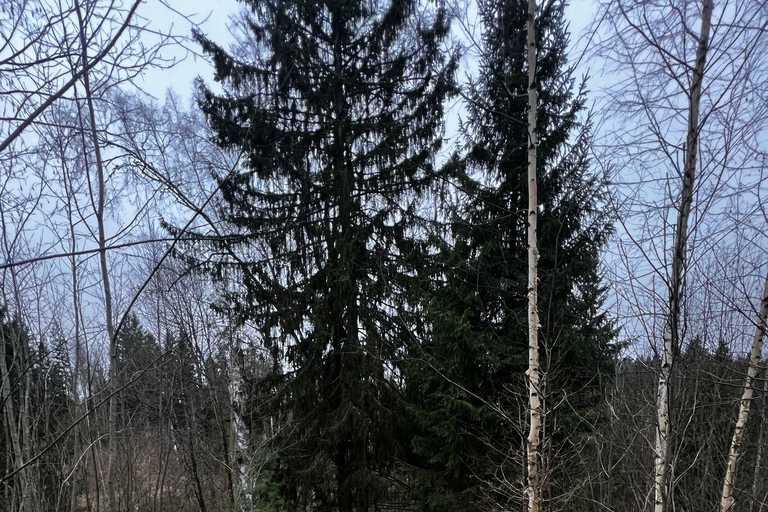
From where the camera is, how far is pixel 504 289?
802 cm

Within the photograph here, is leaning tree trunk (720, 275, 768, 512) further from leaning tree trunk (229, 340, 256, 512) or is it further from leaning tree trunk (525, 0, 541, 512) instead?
leaning tree trunk (229, 340, 256, 512)

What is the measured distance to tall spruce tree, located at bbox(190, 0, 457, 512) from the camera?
→ 936 cm

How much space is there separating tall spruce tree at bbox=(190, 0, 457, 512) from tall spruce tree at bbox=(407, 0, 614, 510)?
128cm

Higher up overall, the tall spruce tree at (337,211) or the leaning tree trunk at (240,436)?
the tall spruce tree at (337,211)

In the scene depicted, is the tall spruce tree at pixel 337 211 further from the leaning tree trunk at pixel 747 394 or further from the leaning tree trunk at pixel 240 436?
the leaning tree trunk at pixel 747 394

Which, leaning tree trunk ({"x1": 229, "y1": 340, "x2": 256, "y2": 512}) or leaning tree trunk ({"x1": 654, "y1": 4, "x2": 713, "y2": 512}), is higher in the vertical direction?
leaning tree trunk ({"x1": 654, "y1": 4, "x2": 713, "y2": 512})

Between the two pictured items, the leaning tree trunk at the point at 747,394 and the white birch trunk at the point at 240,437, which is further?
the white birch trunk at the point at 240,437

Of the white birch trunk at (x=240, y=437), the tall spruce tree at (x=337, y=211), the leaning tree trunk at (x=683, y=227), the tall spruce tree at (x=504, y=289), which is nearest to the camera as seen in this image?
the leaning tree trunk at (x=683, y=227)

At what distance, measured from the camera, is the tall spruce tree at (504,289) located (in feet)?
25.3

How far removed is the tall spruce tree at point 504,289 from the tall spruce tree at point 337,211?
128 centimetres

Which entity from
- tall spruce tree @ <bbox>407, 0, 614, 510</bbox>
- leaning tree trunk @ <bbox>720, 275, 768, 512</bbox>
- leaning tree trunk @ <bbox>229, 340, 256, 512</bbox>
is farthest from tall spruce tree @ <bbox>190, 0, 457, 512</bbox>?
leaning tree trunk @ <bbox>720, 275, 768, 512</bbox>

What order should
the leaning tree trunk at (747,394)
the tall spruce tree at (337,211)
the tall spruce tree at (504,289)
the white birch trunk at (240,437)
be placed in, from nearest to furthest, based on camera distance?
the leaning tree trunk at (747,394), the tall spruce tree at (504,289), the white birch trunk at (240,437), the tall spruce tree at (337,211)

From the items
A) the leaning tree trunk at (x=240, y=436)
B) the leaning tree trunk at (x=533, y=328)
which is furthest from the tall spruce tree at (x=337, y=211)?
the leaning tree trunk at (x=533, y=328)

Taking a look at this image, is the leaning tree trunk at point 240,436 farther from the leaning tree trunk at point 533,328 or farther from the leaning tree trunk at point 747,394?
the leaning tree trunk at point 747,394
